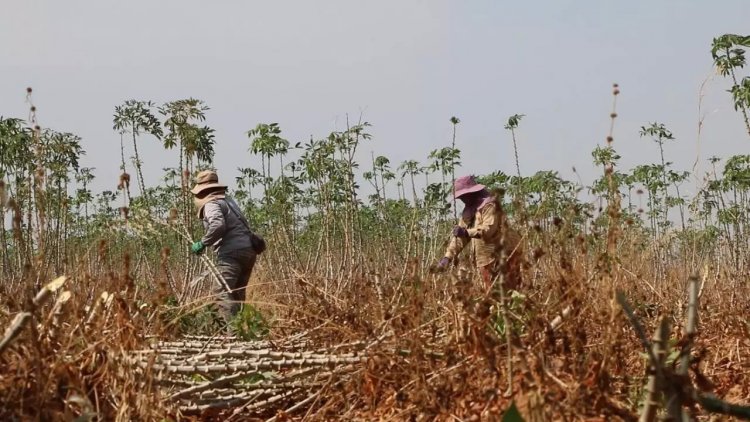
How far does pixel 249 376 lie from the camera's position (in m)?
2.78

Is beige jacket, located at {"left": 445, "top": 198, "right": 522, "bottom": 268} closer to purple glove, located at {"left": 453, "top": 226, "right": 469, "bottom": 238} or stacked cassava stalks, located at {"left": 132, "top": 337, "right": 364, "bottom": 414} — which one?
purple glove, located at {"left": 453, "top": 226, "right": 469, "bottom": 238}

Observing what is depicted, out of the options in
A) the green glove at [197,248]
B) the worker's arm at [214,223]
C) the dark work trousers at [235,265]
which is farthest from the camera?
the dark work trousers at [235,265]

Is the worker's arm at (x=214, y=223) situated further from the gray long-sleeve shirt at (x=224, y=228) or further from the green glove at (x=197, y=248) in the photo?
the green glove at (x=197, y=248)

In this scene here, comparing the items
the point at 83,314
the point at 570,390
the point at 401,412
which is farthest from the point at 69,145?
the point at 570,390

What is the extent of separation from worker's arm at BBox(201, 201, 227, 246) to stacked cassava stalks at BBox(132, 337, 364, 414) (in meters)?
2.90

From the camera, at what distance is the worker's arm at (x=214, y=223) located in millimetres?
5770

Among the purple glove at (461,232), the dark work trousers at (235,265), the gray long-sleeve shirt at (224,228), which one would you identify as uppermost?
the gray long-sleeve shirt at (224,228)

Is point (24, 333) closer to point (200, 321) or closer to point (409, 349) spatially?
point (409, 349)

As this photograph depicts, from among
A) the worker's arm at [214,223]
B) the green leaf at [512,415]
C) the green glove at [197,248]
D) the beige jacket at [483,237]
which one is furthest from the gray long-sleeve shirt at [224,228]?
the green leaf at [512,415]

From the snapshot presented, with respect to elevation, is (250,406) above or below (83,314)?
below

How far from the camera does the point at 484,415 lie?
90.1 inches

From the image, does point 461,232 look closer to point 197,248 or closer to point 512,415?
point 197,248

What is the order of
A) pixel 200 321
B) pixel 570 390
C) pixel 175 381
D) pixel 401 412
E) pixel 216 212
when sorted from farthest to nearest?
pixel 216 212, pixel 200 321, pixel 175 381, pixel 401 412, pixel 570 390

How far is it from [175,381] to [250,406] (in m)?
0.27
